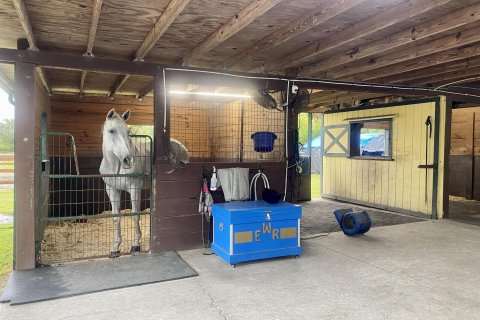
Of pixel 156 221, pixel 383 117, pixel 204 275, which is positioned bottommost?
pixel 204 275

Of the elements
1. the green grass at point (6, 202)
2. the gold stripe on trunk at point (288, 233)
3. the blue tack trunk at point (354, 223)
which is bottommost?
the green grass at point (6, 202)

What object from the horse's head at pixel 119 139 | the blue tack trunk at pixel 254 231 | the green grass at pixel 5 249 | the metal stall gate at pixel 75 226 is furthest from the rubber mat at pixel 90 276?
the horse's head at pixel 119 139

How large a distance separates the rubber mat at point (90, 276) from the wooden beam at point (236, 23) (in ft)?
7.81

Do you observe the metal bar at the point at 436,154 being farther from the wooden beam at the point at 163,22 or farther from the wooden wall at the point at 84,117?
the wooden wall at the point at 84,117

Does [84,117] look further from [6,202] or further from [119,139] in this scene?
[119,139]

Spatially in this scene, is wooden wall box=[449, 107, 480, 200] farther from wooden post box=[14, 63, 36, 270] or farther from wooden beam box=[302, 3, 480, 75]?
wooden post box=[14, 63, 36, 270]

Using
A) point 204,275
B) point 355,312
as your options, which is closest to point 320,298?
point 355,312

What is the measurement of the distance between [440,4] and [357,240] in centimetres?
307

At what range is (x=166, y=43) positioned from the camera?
398cm

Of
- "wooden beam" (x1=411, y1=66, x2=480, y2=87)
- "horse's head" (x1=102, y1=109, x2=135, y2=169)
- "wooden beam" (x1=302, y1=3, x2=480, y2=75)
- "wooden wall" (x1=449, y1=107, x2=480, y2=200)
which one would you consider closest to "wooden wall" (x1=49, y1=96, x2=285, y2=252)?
"horse's head" (x1=102, y1=109, x2=135, y2=169)

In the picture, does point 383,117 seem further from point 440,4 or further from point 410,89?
point 440,4

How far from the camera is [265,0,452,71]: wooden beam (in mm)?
2998

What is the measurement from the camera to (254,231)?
12.4ft

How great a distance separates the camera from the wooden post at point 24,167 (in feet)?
11.5
